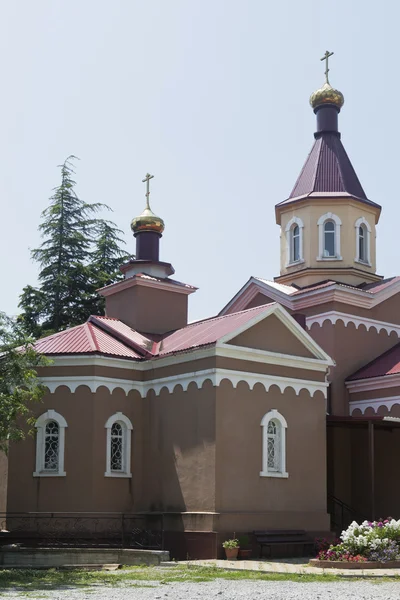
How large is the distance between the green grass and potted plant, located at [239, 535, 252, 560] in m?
2.27

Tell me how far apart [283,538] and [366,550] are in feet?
9.27

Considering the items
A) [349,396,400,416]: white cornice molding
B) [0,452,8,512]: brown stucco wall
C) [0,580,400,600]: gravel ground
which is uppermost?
[349,396,400,416]: white cornice molding

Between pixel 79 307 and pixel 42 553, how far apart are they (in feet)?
60.4

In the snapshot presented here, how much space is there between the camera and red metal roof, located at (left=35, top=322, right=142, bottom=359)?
19062 mm

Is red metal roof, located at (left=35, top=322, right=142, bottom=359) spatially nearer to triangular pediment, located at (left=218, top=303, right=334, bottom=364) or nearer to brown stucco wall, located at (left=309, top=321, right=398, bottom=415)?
triangular pediment, located at (left=218, top=303, right=334, bottom=364)

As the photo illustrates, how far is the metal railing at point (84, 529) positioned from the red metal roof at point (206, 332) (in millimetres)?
3661

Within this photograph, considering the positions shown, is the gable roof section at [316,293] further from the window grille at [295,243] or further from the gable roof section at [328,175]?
the gable roof section at [328,175]

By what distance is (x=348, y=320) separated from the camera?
901 inches

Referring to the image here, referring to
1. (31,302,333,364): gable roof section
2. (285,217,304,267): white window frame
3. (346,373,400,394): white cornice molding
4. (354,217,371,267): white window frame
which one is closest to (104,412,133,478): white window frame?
(31,302,333,364): gable roof section

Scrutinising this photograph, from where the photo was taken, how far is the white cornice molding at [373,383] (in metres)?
21.6

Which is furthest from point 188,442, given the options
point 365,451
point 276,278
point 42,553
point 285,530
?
point 276,278

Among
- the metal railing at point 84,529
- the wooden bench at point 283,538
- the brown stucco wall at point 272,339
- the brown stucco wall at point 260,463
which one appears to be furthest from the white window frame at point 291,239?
the metal railing at point 84,529

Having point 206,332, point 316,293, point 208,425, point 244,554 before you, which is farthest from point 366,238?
point 244,554

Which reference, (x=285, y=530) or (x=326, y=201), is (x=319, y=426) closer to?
(x=285, y=530)
